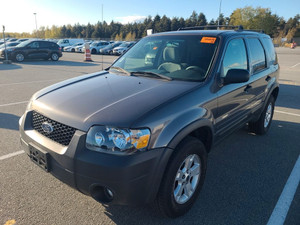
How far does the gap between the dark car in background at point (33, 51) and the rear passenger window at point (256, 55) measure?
1862 cm

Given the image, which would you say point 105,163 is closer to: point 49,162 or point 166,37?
point 49,162

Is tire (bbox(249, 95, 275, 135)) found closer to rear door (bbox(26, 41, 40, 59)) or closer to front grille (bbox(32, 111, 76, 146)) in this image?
front grille (bbox(32, 111, 76, 146))

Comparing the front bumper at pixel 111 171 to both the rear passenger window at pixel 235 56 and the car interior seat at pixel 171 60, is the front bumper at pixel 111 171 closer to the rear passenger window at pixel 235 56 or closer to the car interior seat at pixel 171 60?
the car interior seat at pixel 171 60

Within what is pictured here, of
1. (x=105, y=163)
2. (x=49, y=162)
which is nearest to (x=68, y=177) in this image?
(x=49, y=162)

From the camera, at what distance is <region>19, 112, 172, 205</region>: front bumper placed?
196cm

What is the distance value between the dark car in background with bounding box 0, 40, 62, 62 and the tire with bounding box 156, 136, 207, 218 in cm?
1963

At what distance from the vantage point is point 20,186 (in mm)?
2953

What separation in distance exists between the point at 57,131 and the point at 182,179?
51.3 inches

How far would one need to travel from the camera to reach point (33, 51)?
19156 mm

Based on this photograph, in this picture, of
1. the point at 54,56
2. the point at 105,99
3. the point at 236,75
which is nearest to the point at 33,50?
the point at 54,56

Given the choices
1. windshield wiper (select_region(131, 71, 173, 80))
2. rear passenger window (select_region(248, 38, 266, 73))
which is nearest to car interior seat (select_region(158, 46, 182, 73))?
windshield wiper (select_region(131, 71, 173, 80))

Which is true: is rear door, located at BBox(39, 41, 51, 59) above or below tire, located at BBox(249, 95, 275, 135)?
above

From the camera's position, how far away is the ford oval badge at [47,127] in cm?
235

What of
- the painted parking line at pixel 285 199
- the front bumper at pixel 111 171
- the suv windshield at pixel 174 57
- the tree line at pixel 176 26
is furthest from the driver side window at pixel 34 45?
the tree line at pixel 176 26
